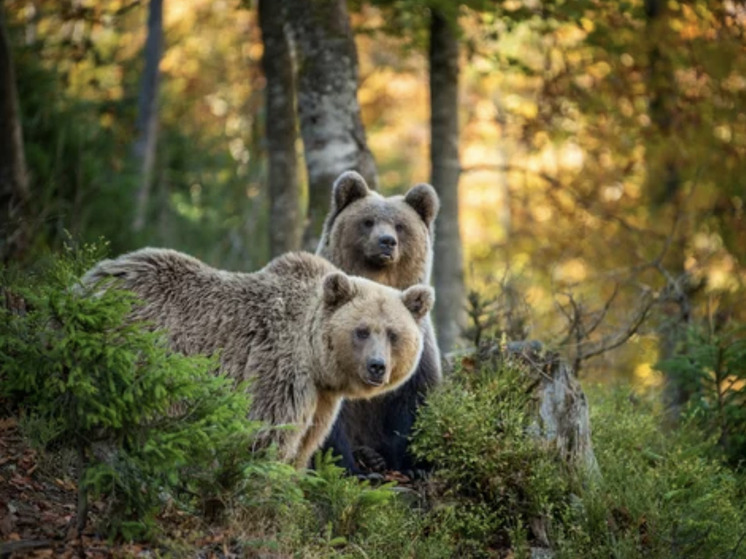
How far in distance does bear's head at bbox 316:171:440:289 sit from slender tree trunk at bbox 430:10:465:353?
4.62 meters

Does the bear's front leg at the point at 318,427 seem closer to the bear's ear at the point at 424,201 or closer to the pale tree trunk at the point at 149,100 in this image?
the bear's ear at the point at 424,201

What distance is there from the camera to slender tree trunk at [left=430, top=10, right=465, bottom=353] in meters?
13.4

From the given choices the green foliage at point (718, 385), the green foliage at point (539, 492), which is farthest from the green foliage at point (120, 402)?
the green foliage at point (718, 385)

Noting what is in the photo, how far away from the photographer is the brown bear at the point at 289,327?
6859 mm

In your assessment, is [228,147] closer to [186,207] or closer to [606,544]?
[186,207]

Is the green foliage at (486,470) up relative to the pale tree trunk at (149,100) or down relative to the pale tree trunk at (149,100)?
down

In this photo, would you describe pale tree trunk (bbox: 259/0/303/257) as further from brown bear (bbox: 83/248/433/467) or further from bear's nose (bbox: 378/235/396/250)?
brown bear (bbox: 83/248/433/467)

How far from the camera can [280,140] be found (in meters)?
12.7

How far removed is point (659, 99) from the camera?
1469cm

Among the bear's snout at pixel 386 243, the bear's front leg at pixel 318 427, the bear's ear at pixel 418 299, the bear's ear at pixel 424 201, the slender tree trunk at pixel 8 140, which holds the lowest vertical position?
the bear's front leg at pixel 318 427

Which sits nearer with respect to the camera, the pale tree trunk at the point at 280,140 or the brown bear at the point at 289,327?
the brown bear at the point at 289,327

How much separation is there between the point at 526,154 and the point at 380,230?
9.51 meters

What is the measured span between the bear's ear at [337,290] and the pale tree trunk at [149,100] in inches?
500

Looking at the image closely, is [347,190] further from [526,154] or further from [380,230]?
[526,154]
